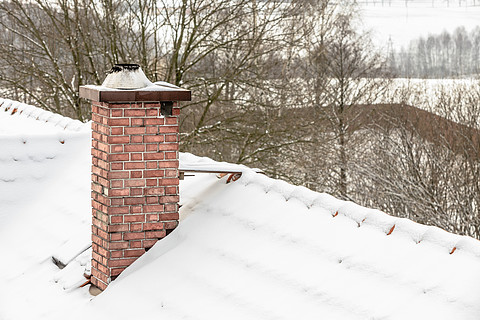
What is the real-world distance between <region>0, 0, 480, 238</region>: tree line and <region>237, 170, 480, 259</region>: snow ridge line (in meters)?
13.0

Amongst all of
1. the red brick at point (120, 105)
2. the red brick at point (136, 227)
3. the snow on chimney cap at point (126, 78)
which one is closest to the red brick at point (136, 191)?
the red brick at point (136, 227)

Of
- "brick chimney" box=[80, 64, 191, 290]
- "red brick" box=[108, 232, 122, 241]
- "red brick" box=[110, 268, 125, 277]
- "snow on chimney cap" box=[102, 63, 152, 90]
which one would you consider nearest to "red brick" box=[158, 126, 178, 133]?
"brick chimney" box=[80, 64, 191, 290]

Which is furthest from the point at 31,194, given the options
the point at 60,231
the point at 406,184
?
the point at 406,184

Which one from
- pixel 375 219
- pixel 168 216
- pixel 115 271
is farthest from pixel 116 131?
pixel 375 219

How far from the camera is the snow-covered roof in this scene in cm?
385

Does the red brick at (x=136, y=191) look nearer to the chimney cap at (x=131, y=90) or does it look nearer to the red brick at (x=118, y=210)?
the red brick at (x=118, y=210)

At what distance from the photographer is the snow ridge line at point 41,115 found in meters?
8.70

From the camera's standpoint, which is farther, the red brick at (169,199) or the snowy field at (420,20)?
the snowy field at (420,20)

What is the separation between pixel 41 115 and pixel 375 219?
5927 millimetres

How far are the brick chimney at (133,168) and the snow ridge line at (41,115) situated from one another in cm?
326

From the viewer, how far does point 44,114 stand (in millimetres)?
9297

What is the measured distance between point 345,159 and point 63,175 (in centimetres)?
2276

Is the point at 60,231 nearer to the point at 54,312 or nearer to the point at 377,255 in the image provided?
the point at 54,312

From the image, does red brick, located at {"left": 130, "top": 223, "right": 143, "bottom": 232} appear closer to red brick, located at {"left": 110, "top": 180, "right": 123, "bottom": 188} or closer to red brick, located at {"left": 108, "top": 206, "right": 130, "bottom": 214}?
red brick, located at {"left": 108, "top": 206, "right": 130, "bottom": 214}
